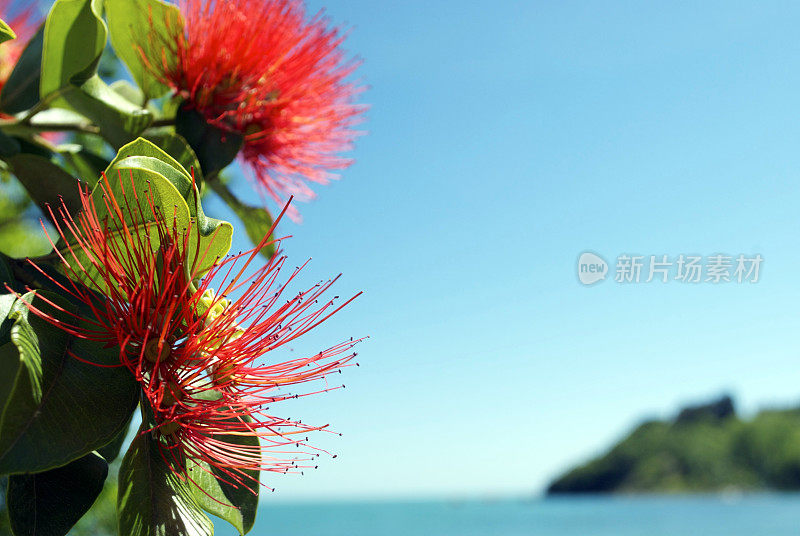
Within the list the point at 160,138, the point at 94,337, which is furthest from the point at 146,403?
the point at 160,138

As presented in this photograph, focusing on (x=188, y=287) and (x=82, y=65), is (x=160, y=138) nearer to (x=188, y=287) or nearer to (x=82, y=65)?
(x=82, y=65)

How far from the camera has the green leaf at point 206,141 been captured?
39.6 inches

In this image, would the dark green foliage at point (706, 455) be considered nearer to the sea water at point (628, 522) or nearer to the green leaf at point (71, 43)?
the sea water at point (628, 522)

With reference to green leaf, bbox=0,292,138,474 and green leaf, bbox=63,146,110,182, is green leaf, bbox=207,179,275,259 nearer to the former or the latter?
green leaf, bbox=63,146,110,182

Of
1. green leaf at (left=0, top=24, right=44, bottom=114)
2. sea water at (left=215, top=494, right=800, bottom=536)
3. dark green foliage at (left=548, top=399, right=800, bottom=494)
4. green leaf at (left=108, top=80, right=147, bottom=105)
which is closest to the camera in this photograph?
green leaf at (left=0, top=24, right=44, bottom=114)

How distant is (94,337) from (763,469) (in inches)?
2537

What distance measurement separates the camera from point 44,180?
3.05 ft

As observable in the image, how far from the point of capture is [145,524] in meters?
0.65

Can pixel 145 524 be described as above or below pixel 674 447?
below

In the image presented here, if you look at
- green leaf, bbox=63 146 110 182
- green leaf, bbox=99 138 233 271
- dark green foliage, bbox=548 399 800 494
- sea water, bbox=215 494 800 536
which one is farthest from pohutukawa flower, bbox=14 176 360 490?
dark green foliage, bbox=548 399 800 494

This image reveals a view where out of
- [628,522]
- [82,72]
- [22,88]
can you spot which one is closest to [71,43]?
[82,72]

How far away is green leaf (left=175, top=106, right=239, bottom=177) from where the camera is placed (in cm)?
101

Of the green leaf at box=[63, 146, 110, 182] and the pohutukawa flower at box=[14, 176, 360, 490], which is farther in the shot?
the green leaf at box=[63, 146, 110, 182]

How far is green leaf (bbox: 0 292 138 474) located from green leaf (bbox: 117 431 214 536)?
0.15 ft
